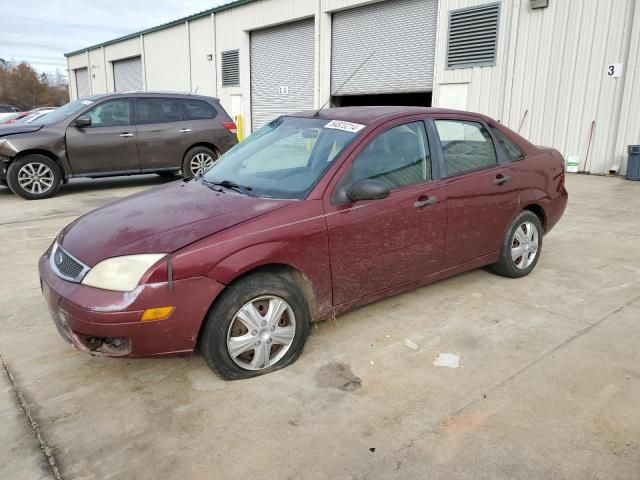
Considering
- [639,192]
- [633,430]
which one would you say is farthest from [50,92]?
[633,430]

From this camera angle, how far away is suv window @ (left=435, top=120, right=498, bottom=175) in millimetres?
3977

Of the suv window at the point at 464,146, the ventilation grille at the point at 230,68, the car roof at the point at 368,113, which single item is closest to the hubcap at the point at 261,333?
the car roof at the point at 368,113

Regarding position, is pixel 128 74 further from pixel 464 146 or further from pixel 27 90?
pixel 27 90

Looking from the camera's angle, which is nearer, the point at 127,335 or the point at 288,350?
the point at 127,335

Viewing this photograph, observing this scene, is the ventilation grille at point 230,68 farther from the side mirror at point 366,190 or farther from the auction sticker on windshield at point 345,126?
the side mirror at point 366,190

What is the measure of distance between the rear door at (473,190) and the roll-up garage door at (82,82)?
38.5 meters

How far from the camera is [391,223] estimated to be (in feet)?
11.5

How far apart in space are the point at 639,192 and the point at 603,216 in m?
2.84

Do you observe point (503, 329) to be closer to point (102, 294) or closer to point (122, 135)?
point (102, 294)

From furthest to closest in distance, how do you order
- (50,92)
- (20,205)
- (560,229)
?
1. (50,92)
2. (20,205)
3. (560,229)

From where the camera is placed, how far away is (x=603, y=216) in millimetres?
7555

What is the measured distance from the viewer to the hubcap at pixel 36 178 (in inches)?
335

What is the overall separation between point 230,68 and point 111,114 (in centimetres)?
1406

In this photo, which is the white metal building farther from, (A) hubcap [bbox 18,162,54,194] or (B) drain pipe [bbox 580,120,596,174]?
(A) hubcap [bbox 18,162,54,194]
